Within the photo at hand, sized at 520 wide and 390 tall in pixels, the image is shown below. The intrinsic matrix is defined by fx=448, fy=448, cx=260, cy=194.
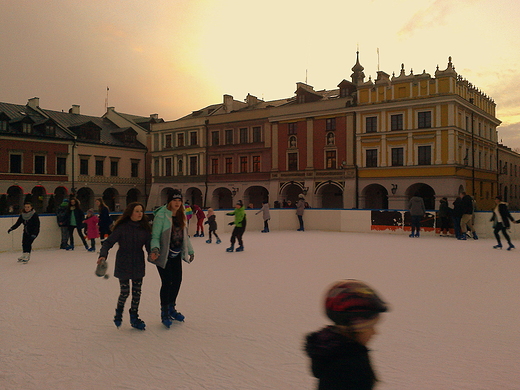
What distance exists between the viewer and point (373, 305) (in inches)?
76.7

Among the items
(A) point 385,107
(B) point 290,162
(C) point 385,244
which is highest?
(A) point 385,107

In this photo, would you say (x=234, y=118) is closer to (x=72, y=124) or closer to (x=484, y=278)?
(x=72, y=124)

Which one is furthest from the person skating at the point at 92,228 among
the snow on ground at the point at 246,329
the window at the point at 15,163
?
the window at the point at 15,163

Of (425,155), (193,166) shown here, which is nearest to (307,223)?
(425,155)

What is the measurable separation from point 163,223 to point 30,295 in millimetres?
3530

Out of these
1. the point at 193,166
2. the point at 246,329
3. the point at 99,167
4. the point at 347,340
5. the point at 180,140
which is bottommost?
the point at 246,329

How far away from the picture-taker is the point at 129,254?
223 inches

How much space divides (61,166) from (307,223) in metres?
27.9

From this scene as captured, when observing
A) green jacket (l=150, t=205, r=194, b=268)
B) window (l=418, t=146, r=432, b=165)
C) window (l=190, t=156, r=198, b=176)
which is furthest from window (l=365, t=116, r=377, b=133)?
green jacket (l=150, t=205, r=194, b=268)

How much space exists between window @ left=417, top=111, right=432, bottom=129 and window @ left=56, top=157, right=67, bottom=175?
31.9m

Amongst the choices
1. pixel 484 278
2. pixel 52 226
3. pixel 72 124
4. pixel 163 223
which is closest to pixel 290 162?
pixel 72 124

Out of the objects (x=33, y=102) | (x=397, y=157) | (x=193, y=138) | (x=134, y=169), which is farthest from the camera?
(x=134, y=169)

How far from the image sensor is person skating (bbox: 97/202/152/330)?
5.61 metres

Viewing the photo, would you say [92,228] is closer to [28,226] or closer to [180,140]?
[28,226]
